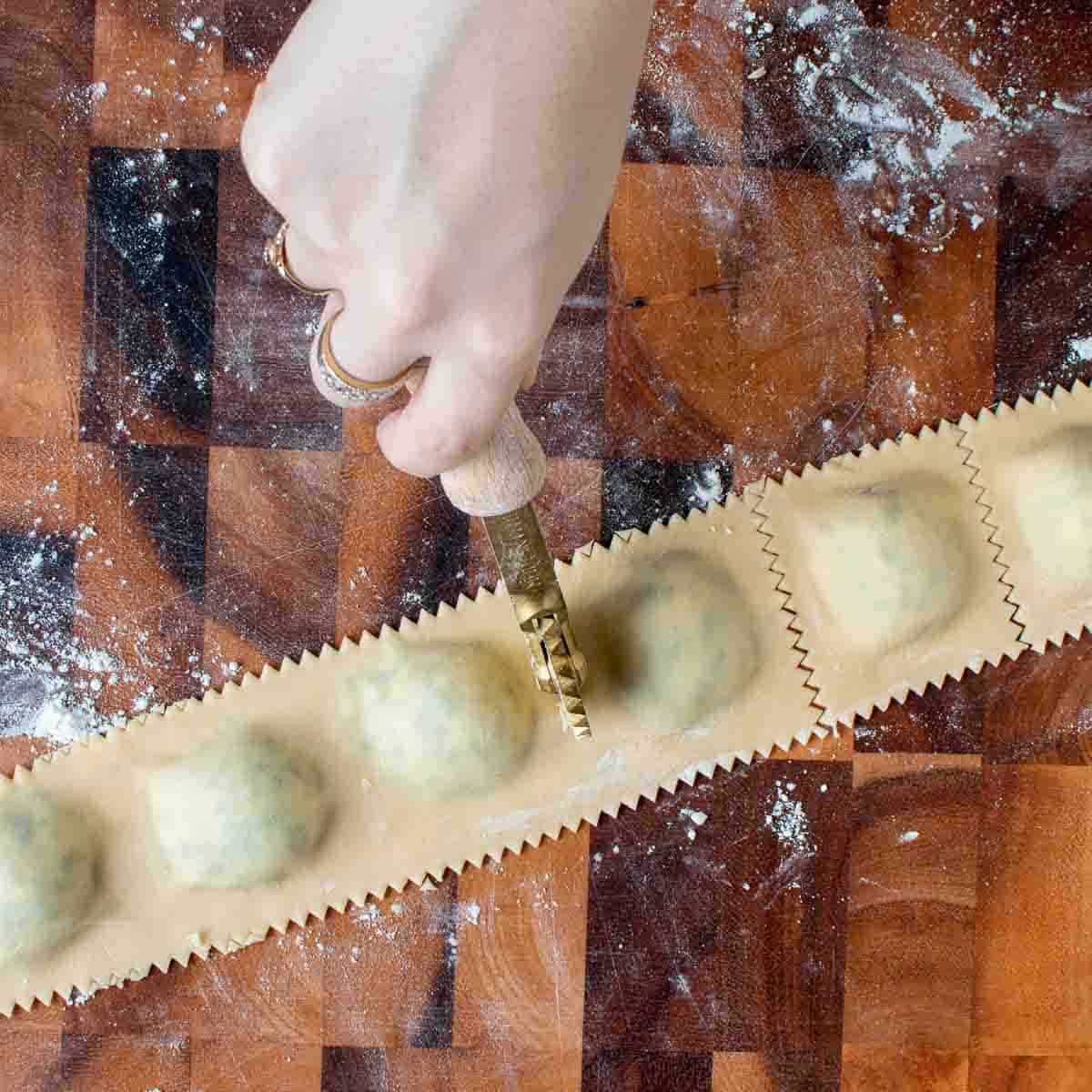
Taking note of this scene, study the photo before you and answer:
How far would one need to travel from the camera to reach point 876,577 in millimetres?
1464

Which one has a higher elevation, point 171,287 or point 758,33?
Answer: point 758,33

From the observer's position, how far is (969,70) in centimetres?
151

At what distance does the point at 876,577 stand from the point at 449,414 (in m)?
0.94

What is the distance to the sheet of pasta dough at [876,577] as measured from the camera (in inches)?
58.0

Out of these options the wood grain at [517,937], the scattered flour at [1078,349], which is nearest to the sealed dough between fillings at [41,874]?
the wood grain at [517,937]

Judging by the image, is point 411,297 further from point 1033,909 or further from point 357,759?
point 1033,909

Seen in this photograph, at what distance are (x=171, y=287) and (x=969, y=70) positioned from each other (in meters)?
1.21

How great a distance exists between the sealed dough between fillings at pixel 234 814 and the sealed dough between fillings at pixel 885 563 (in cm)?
81

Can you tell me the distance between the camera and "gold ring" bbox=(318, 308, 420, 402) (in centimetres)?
74

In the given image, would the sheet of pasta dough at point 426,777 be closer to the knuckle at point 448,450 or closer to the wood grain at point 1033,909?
the wood grain at point 1033,909

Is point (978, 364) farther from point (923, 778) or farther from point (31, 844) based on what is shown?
point (31, 844)

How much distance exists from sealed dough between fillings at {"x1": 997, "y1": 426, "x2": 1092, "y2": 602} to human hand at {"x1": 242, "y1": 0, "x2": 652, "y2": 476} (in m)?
1.10

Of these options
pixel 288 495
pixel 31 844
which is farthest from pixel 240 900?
pixel 288 495

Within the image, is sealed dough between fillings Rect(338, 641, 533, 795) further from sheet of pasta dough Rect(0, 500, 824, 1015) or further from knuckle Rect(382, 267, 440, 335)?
knuckle Rect(382, 267, 440, 335)
